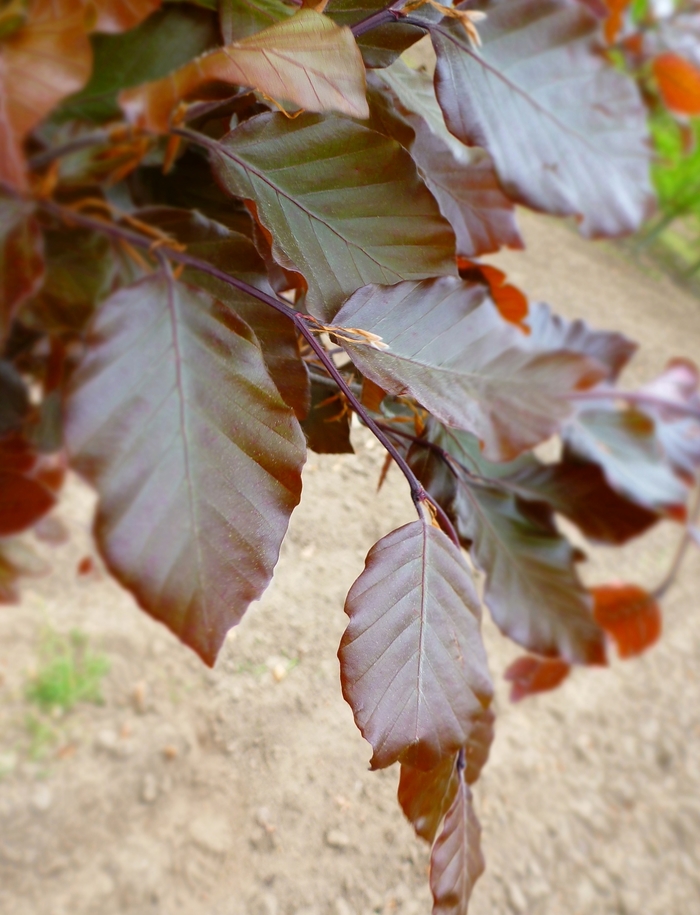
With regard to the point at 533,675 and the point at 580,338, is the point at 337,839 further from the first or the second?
the point at 580,338

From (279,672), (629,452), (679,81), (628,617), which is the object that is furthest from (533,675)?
(679,81)

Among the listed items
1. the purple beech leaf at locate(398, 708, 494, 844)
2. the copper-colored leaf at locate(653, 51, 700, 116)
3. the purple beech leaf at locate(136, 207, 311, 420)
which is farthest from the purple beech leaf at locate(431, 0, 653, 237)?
the copper-colored leaf at locate(653, 51, 700, 116)

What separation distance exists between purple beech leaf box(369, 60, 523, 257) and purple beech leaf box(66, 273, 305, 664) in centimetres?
16

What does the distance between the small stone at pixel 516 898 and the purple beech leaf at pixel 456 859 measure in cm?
26

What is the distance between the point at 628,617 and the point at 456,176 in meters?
0.67

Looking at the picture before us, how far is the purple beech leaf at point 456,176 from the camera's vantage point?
1.04 ft

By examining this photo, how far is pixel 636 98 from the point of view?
39 cm

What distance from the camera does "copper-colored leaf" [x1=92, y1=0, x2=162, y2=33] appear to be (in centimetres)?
24

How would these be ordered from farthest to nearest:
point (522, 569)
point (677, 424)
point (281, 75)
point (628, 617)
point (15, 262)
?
1. point (677, 424)
2. point (628, 617)
3. point (522, 569)
4. point (15, 262)
5. point (281, 75)

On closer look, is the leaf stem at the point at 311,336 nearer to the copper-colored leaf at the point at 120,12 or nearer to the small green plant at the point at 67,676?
the copper-colored leaf at the point at 120,12

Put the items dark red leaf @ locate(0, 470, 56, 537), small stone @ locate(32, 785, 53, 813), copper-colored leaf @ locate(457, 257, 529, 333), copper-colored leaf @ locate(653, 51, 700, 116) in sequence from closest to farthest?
copper-colored leaf @ locate(457, 257, 529, 333) → dark red leaf @ locate(0, 470, 56, 537) → small stone @ locate(32, 785, 53, 813) → copper-colored leaf @ locate(653, 51, 700, 116)

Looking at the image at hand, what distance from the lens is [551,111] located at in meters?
0.35

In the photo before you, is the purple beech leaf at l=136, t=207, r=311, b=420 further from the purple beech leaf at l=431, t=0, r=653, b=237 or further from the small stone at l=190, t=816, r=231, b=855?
the small stone at l=190, t=816, r=231, b=855

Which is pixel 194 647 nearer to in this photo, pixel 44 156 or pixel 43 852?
pixel 44 156
